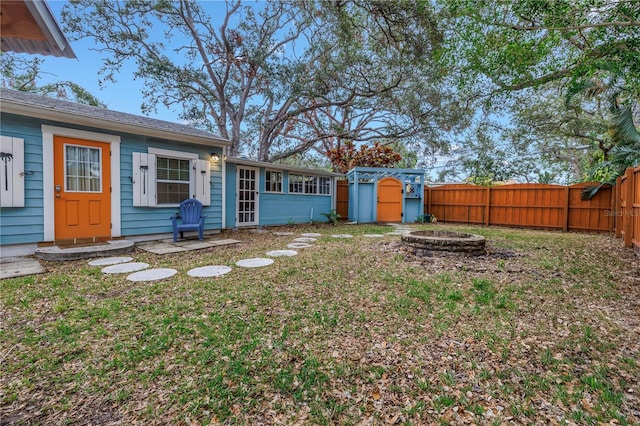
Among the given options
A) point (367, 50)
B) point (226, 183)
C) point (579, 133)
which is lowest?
point (226, 183)

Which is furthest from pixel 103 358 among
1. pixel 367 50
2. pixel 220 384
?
pixel 367 50

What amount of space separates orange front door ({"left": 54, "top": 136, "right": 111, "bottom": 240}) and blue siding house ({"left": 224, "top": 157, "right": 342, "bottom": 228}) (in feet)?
9.23

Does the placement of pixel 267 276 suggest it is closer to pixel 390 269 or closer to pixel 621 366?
pixel 390 269

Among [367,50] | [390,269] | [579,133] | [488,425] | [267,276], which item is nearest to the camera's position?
[488,425]

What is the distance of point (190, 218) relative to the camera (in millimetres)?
6312

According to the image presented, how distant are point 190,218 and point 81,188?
1963 millimetres

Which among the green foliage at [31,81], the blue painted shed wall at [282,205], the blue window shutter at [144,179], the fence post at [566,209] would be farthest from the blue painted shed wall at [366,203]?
the green foliage at [31,81]

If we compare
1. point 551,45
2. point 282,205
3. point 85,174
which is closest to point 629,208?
point 551,45

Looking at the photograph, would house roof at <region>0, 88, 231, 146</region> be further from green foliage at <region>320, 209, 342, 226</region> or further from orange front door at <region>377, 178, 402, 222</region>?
orange front door at <region>377, 178, 402, 222</region>

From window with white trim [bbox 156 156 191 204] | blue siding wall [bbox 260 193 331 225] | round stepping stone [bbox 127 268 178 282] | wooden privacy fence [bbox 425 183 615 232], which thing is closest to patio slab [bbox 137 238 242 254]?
window with white trim [bbox 156 156 191 204]

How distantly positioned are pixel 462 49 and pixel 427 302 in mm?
5202

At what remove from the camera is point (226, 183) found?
7738 millimetres

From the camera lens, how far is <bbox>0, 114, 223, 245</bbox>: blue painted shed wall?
4.34 m

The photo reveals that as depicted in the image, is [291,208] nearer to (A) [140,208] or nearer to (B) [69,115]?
(A) [140,208]
